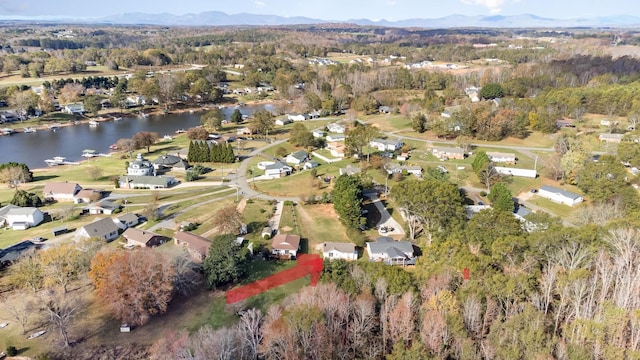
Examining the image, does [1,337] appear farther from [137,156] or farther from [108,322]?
[137,156]

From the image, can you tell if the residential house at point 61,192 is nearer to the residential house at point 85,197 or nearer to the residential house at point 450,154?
the residential house at point 85,197

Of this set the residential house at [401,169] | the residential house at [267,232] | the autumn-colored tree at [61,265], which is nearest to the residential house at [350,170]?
the residential house at [401,169]

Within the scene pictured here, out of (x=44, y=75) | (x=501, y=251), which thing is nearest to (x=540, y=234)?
(x=501, y=251)

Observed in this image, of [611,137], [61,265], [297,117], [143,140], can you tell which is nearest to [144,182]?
[143,140]

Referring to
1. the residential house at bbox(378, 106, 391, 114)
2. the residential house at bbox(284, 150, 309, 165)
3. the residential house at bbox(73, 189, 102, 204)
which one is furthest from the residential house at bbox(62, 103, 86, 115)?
the residential house at bbox(378, 106, 391, 114)

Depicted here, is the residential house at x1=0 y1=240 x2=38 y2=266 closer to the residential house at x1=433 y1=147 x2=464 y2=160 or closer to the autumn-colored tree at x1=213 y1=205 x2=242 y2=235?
the autumn-colored tree at x1=213 y1=205 x2=242 y2=235

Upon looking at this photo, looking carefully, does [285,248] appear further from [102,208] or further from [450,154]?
[450,154]
